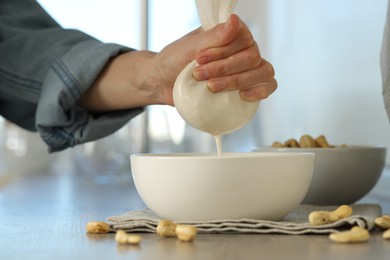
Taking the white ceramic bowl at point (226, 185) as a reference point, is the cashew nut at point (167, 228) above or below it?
below

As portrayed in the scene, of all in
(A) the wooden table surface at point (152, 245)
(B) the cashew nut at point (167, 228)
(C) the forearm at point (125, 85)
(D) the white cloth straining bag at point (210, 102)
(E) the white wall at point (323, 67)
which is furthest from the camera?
(E) the white wall at point (323, 67)

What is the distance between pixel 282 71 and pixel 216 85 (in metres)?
1.41

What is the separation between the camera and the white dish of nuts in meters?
1.05

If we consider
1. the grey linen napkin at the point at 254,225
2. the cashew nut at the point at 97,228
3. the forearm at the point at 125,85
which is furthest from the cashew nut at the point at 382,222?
the forearm at the point at 125,85

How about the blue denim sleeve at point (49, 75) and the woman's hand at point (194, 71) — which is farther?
the blue denim sleeve at point (49, 75)

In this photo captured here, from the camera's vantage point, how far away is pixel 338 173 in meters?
1.06

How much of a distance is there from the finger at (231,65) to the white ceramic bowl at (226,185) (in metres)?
0.14

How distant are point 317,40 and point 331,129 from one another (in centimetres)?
28

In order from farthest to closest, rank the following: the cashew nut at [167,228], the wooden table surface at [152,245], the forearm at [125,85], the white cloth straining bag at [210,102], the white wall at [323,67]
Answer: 1. the white wall at [323,67]
2. the forearm at [125,85]
3. the white cloth straining bag at [210,102]
4. the cashew nut at [167,228]
5. the wooden table surface at [152,245]

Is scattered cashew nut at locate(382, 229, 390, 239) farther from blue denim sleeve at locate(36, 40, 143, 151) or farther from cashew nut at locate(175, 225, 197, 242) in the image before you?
blue denim sleeve at locate(36, 40, 143, 151)

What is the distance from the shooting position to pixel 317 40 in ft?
6.17

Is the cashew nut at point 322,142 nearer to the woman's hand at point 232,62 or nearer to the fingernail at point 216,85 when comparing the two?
the woman's hand at point 232,62

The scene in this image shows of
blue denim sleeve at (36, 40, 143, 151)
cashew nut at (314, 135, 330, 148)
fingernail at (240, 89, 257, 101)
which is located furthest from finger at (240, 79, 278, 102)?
blue denim sleeve at (36, 40, 143, 151)

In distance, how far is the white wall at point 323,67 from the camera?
145 cm
